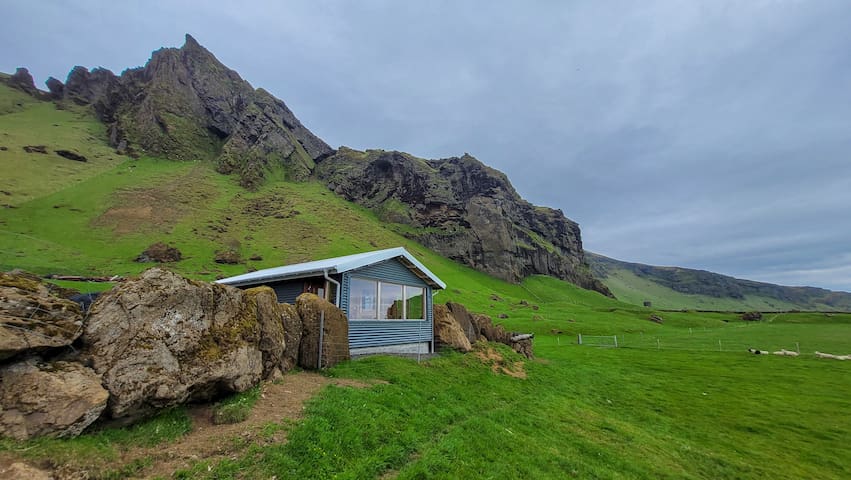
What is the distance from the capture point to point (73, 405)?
5164 mm

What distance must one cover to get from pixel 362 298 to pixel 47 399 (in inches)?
458

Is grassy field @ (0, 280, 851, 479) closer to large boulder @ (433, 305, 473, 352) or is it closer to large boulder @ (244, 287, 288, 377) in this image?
large boulder @ (433, 305, 473, 352)

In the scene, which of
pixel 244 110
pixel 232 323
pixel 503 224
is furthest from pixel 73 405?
pixel 244 110

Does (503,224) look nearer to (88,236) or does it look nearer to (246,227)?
(246,227)

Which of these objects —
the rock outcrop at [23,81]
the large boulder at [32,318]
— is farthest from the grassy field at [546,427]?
the rock outcrop at [23,81]

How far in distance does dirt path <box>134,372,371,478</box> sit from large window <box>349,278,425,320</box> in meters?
7.08

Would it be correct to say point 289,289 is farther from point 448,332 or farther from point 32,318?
point 32,318

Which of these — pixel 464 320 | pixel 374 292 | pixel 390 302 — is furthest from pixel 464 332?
pixel 374 292

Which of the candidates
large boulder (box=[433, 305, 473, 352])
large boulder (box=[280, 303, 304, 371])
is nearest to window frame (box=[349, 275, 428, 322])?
large boulder (box=[433, 305, 473, 352])

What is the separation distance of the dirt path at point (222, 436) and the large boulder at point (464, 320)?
12.8 meters

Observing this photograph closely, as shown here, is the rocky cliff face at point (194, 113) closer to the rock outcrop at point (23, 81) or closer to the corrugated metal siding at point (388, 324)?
the rock outcrop at point (23, 81)

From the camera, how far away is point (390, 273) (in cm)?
1797

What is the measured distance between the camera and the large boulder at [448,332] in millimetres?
18703

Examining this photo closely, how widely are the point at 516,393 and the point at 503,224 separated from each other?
106998 millimetres
